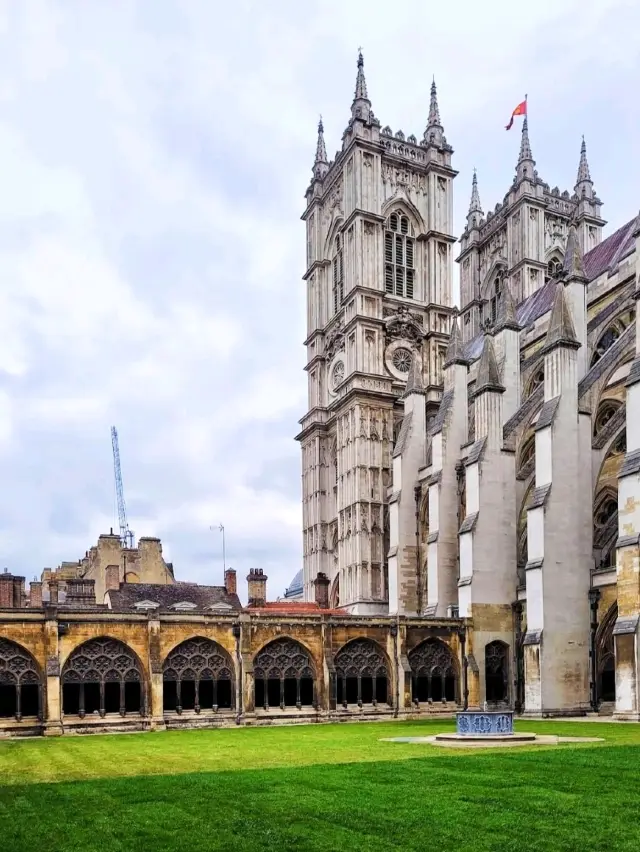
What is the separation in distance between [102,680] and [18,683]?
2640 mm

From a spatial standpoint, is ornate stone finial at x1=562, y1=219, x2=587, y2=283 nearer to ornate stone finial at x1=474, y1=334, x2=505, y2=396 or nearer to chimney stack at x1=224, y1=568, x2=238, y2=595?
ornate stone finial at x1=474, y1=334, x2=505, y2=396

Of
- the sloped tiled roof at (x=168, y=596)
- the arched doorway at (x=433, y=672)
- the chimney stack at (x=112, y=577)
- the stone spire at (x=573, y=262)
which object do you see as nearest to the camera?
the arched doorway at (x=433, y=672)

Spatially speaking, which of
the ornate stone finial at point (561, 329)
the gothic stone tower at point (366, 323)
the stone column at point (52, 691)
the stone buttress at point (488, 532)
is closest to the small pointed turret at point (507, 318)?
the stone buttress at point (488, 532)

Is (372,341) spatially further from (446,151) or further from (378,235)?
(446,151)

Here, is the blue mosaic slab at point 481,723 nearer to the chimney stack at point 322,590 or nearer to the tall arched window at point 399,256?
the chimney stack at point 322,590

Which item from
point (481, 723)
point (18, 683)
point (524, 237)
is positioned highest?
point (524, 237)

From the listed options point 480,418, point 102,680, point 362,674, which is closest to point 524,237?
point 480,418

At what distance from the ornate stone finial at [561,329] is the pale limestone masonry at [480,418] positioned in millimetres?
72

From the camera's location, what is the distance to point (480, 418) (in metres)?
39.2

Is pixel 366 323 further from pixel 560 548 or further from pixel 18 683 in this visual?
pixel 18 683

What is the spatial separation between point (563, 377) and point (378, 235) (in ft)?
92.9

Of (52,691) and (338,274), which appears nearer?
(52,691)

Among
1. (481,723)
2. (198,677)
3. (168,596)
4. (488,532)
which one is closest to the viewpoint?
(481,723)

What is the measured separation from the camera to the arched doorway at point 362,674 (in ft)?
106
